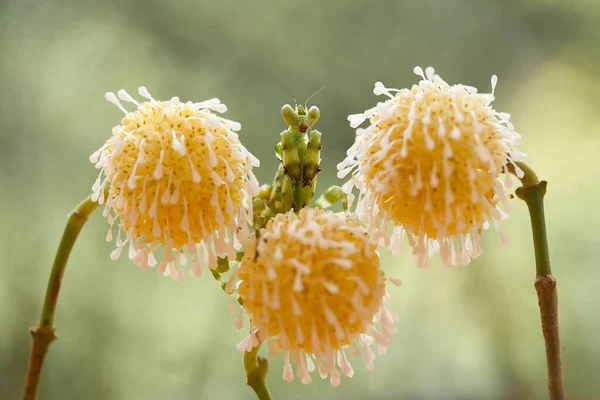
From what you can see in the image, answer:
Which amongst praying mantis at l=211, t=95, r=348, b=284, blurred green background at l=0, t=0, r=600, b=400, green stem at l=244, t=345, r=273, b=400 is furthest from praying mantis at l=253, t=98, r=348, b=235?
blurred green background at l=0, t=0, r=600, b=400

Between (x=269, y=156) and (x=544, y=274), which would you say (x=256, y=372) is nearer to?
(x=544, y=274)

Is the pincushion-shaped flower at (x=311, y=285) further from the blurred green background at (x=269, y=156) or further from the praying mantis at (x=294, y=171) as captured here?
the blurred green background at (x=269, y=156)

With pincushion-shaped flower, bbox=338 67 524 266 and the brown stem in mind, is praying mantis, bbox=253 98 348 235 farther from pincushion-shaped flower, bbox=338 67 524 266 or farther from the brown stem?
the brown stem

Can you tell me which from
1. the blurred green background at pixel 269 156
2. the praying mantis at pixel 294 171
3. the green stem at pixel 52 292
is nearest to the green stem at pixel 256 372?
the praying mantis at pixel 294 171

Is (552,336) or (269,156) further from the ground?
(269,156)

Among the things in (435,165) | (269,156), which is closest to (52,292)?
(435,165)

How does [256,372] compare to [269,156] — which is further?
[269,156]
